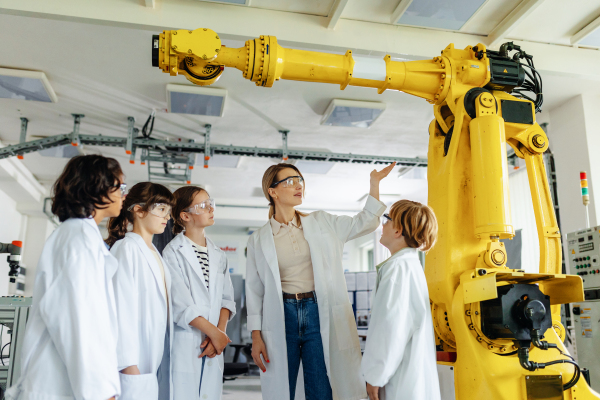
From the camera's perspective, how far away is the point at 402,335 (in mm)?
1823

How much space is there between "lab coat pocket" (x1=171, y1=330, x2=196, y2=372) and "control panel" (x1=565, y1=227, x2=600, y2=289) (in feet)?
10.6

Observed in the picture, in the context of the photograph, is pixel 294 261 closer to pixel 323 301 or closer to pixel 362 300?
pixel 323 301

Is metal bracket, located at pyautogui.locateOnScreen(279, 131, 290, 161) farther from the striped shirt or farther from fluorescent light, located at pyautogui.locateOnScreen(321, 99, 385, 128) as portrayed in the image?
the striped shirt

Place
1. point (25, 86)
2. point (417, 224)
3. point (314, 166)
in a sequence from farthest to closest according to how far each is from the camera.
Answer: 1. point (314, 166)
2. point (25, 86)
3. point (417, 224)

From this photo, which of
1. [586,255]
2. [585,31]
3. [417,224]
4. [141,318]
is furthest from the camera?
[585,31]

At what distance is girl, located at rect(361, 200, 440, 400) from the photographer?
180 cm

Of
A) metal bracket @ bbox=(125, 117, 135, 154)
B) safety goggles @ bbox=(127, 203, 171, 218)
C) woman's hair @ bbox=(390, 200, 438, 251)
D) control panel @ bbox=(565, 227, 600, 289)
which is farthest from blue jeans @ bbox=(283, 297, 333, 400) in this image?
metal bracket @ bbox=(125, 117, 135, 154)

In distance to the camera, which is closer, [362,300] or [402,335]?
[402,335]

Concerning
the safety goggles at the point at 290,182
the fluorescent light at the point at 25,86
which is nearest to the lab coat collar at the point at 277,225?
the safety goggles at the point at 290,182

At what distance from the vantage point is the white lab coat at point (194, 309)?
1995 mm

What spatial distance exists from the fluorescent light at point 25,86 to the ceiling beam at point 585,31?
4.88 meters

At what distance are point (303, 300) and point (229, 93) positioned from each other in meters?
3.27

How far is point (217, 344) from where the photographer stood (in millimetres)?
2059

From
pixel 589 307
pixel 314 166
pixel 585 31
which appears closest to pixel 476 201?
pixel 589 307
